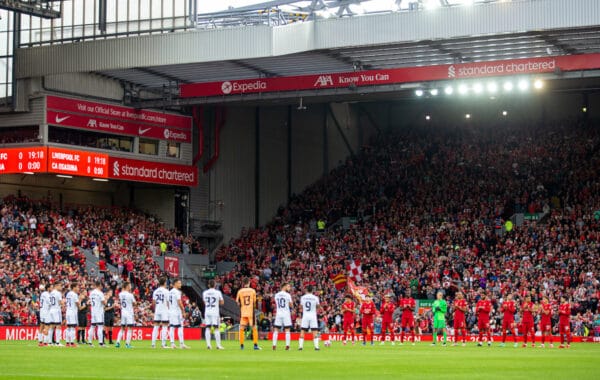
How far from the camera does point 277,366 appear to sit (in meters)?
23.6

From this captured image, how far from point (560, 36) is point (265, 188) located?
2518 centimetres

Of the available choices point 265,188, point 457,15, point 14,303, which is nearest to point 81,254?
point 14,303

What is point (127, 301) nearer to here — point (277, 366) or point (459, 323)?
point (277, 366)

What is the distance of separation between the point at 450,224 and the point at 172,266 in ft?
48.6

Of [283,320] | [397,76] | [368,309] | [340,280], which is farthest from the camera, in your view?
[340,280]

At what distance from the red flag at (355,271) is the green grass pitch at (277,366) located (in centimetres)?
2507

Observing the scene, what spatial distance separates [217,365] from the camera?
23703 millimetres

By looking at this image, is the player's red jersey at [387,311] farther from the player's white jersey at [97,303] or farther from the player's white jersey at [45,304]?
the player's white jersey at [45,304]

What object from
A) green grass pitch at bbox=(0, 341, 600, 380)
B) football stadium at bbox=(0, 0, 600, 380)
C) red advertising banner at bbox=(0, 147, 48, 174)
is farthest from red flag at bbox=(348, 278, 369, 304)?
green grass pitch at bbox=(0, 341, 600, 380)

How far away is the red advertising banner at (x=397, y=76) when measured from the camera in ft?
153

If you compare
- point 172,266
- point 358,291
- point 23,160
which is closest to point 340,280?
point 358,291

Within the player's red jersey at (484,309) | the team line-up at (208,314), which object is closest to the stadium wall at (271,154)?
the team line-up at (208,314)

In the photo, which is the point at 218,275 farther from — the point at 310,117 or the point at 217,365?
the point at 217,365

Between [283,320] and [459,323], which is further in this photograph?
[459,323]
